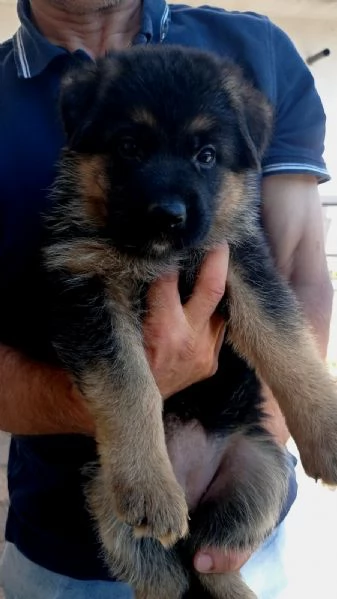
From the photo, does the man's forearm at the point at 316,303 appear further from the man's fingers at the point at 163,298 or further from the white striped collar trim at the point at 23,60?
the white striped collar trim at the point at 23,60

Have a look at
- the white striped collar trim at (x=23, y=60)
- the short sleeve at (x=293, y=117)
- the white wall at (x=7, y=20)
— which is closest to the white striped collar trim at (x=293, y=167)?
the short sleeve at (x=293, y=117)

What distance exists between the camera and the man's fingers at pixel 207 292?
1.47m

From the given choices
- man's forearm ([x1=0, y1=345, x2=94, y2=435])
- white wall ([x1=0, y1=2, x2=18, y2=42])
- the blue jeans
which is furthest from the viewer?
white wall ([x1=0, y1=2, x2=18, y2=42])

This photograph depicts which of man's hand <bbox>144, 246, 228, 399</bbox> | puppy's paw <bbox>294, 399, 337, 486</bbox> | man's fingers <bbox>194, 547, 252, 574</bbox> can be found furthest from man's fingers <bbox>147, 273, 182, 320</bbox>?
man's fingers <bbox>194, 547, 252, 574</bbox>

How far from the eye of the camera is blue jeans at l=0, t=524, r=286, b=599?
175cm

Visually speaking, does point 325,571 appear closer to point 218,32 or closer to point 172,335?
point 172,335

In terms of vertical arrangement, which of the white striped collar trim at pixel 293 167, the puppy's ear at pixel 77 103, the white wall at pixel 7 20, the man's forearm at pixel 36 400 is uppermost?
the puppy's ear at pixel 77 103

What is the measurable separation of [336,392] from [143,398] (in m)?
0.48

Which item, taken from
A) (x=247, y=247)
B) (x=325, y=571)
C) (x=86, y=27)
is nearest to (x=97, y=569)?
(x=247, y=247)

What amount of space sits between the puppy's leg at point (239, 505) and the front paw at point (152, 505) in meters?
0.21

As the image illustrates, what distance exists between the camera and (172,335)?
57.4 inches

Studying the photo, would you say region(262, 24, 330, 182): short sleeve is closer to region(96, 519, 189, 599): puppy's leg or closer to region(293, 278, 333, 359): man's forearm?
region(293, 278, 333, 359): man's forearm

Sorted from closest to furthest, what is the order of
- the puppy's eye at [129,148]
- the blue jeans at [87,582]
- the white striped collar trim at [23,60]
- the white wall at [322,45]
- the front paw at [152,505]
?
the front paw at [152,505]
the puppy's eye at [129,148]
the white striped collar trim at [23,60]
the blue jeans at [87,582]
the white wall at [322,45]

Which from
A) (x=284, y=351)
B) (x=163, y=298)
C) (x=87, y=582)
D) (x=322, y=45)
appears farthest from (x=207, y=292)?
(x=322, y=45)
